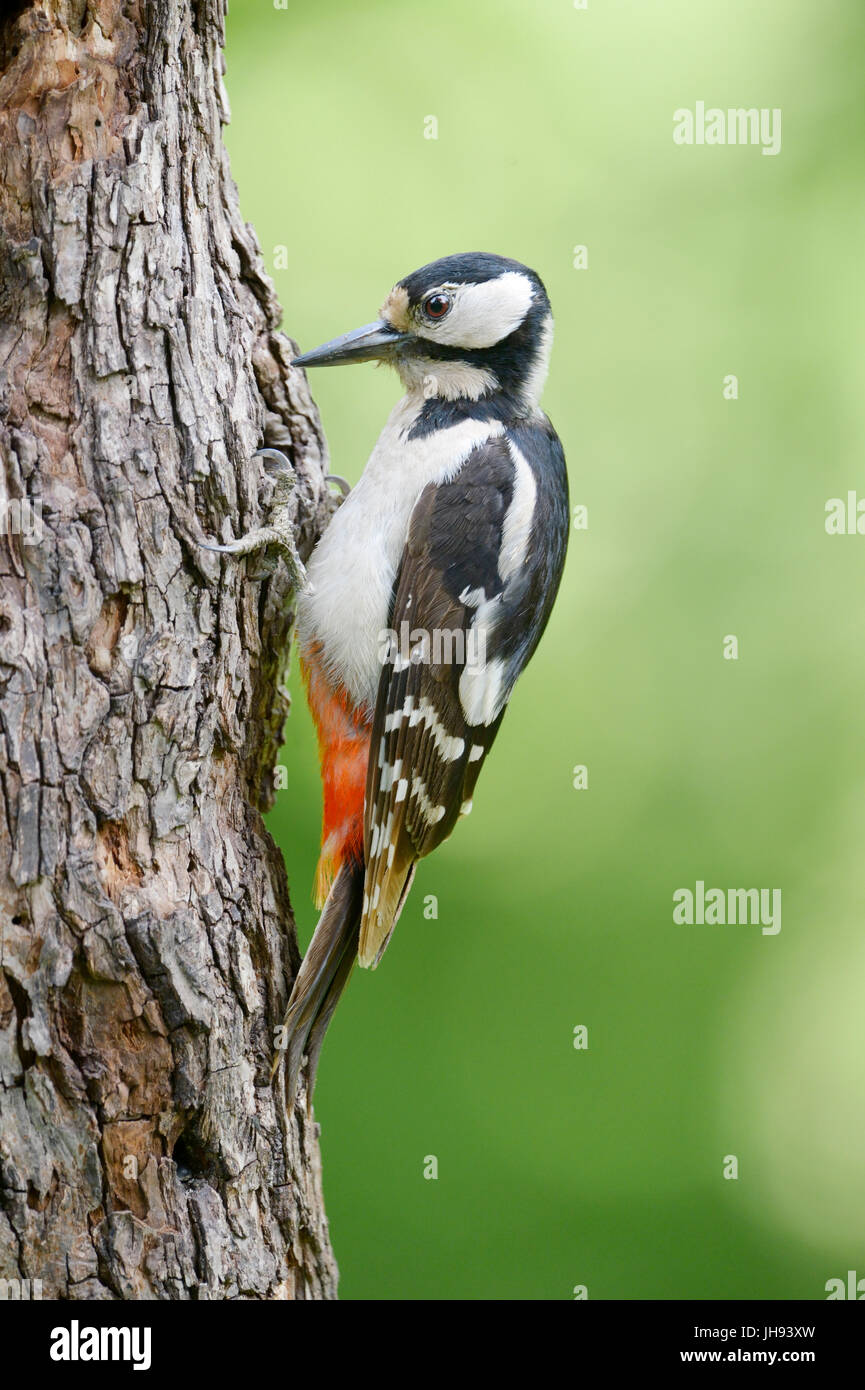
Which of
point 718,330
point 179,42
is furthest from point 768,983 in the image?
point 179,42

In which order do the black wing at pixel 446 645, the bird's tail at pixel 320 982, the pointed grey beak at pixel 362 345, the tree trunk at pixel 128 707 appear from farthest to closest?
the pointed grey beak at pixel 362 345, the black wing at pixel 446 645, the bird's tail at pixel 320 982, the tree trunk at pixel 128 707

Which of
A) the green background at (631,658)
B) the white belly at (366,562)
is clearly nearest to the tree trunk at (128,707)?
the white belly at (366,562)

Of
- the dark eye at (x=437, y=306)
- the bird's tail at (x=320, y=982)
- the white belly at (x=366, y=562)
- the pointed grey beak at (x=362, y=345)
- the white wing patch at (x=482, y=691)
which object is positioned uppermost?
the dark eye at (x=437, y=306)

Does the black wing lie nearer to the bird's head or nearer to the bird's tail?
the bird's tail

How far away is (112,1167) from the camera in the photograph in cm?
172

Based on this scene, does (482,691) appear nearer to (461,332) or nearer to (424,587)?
(424,587)

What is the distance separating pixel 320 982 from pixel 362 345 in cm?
123

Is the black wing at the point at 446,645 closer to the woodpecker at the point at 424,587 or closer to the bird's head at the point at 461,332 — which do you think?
the woodpecker at the point at 424,587

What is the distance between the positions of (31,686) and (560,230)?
1.95m

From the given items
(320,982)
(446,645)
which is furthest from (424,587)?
(320,982)

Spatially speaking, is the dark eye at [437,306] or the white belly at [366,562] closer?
the white belly at [366,562]

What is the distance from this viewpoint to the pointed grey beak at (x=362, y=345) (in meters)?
2.27

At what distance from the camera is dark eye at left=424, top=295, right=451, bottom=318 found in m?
2.28

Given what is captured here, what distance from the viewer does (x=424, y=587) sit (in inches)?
85.7
